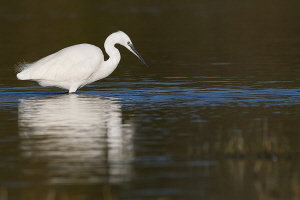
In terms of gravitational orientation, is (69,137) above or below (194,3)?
below

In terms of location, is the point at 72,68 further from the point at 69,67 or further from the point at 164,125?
the point at 164,125

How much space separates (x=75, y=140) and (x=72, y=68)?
244 inches

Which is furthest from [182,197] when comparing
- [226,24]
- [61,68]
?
[226,24]

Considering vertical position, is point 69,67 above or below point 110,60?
below

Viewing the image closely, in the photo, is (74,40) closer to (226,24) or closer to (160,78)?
(226,24)

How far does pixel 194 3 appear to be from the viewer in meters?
47.1

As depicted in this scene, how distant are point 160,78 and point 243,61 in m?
3.89

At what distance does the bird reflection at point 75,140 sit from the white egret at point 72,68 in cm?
135

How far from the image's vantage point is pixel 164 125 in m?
12.9

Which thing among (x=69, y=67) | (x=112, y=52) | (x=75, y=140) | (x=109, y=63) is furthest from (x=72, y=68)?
(x=75, y=140)

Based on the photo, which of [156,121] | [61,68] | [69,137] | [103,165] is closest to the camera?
[103,165]

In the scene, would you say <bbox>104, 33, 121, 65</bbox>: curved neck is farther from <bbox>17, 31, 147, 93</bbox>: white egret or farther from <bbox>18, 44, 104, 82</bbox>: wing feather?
<bbox>18, 44, 104, 82</bbox>: wing feather

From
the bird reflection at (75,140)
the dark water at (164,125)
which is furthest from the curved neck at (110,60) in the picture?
the bird reflection at (75,140)

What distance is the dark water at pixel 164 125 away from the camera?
9.03 metres
